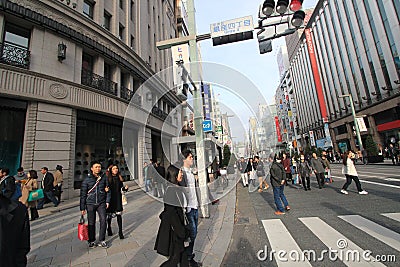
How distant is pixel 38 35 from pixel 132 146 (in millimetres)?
8439

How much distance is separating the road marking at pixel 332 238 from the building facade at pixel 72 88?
467 cm

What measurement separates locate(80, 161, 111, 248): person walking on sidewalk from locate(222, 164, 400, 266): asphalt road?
8.76 feet

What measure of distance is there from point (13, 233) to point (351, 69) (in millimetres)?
40331

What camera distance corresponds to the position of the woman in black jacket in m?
2.68

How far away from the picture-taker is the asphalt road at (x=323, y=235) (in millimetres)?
3258

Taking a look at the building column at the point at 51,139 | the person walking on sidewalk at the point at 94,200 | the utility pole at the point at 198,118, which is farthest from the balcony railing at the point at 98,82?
the person walking on sidewalk at the point at 94,200

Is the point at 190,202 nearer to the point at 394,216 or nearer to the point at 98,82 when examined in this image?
the point at 394,216

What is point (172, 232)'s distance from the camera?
8.90ft

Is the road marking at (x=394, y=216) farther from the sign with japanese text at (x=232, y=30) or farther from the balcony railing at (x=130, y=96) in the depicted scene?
the balcony railing at (x=130, y=96)

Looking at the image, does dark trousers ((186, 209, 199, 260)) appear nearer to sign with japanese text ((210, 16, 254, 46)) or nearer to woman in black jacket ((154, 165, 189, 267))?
woman in black jacket ((154, 165, 189, 267))

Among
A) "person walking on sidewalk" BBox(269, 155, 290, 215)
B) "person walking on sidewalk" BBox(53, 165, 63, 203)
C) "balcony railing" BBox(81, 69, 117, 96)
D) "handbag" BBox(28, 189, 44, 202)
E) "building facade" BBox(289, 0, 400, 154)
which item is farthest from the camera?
"building facade" BBox(289, 0, 400, 154)

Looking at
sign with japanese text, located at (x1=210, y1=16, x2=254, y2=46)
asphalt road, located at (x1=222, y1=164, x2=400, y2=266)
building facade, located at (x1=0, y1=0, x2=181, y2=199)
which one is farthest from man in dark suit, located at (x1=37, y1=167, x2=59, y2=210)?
sign with japanese text, located at (x1=210, y1=16, x2=254, y2=46)

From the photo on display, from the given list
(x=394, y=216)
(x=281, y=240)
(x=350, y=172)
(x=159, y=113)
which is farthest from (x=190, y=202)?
(x=159, y=113)

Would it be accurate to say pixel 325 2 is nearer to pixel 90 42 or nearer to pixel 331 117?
pixel 331 117
